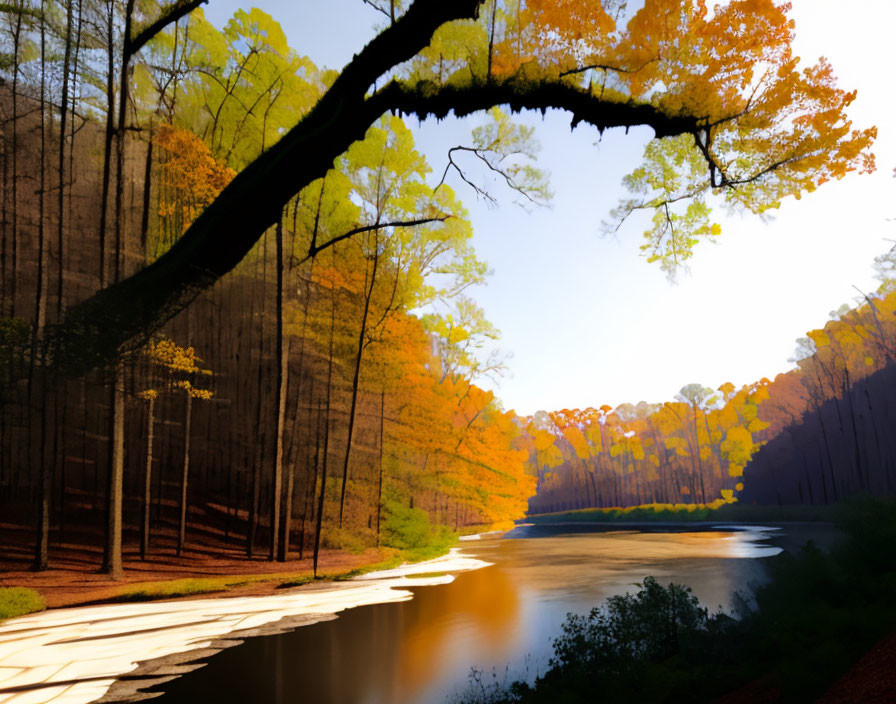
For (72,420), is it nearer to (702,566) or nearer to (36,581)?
(36,581)

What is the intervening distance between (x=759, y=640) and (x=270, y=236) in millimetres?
16533

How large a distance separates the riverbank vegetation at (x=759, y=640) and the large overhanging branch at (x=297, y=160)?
18.2 ft

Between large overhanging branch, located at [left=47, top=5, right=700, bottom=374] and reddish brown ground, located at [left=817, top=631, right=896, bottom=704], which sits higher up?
large overhanging branch, located at [left=47, top=5, right=700, bottom=374]

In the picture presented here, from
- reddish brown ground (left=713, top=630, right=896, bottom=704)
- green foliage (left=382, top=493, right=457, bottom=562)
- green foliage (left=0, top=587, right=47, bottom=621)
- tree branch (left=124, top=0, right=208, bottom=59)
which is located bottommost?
green foliage (left=382, top=493, right=457, bottom=562)

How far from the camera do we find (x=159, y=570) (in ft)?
35.3

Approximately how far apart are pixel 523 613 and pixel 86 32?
14.5 metres

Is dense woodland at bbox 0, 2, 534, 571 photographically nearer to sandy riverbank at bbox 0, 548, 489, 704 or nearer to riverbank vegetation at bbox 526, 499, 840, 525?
sandy riverbank at bbox 0, 548, 489, 704

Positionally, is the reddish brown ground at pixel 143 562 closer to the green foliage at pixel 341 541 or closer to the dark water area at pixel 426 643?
the green foliage at pixel 341 541

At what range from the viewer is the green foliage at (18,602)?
7.58 meters

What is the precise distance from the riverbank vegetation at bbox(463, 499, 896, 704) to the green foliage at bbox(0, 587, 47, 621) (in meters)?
7.33

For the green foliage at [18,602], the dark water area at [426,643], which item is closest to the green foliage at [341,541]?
the dark water area at [426,643]

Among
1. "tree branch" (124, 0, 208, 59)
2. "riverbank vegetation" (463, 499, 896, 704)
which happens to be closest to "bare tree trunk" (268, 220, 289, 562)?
"tree branch" (124, 0, 208, 59)

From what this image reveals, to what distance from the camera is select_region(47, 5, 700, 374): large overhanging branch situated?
5.11m

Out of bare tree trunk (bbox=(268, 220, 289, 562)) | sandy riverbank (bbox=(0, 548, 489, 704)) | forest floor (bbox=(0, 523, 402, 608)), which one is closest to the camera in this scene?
sandy riverbank (bbox=(0, 548, 489, 704))
